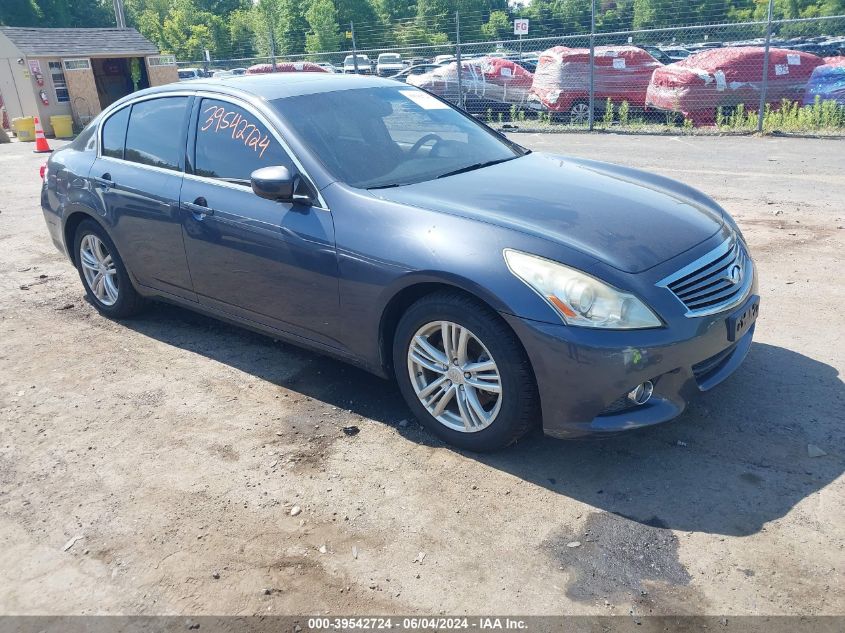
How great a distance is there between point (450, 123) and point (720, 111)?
459 inches

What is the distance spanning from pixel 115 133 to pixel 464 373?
340cm

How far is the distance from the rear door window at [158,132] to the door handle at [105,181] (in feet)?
0.63

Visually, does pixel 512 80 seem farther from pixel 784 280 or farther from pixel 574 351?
pixel 574 351

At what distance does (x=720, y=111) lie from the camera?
14617mm

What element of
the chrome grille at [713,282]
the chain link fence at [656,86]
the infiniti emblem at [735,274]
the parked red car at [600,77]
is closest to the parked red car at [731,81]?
the chain link fence at [656,86]

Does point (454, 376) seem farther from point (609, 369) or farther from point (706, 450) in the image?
point (706, 450)

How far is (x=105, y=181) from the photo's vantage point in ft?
16.9

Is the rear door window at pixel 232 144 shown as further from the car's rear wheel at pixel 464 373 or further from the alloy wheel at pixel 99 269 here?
the alloy wheel at pixel 99 269

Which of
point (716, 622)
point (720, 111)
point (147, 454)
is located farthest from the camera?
point (720, 111)

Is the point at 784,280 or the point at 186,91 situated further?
the point at 784,280

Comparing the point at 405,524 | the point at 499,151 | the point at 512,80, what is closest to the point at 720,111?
the point at 512,80

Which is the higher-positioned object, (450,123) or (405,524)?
(450,123)

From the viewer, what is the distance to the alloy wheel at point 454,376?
3420 mm

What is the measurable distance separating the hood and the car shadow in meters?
0.88
